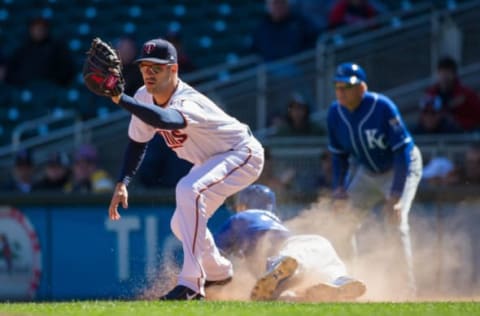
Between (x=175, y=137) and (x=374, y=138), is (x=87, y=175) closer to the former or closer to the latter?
(x=374, y=138)

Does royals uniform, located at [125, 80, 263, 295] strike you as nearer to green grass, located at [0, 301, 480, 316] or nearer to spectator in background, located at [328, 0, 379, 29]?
green grass, located at [0, 301, 480, 316]

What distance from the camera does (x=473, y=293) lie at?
448 inches

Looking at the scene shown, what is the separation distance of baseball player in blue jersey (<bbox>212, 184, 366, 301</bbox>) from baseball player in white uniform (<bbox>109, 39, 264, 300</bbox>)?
15.5 inches

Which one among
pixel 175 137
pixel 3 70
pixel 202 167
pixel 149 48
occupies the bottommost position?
pixel 202 167

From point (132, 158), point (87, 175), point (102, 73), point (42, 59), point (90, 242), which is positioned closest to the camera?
point (102, 73)

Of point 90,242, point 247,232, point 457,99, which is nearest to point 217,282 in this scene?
point 247,232

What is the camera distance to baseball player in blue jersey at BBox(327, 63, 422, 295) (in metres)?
10.2

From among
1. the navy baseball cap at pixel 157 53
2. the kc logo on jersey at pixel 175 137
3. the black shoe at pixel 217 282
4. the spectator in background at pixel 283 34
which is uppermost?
the spectator in background at pixel 283 34

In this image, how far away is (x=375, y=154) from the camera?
10.6 meters

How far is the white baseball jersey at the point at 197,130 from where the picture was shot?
8.18m

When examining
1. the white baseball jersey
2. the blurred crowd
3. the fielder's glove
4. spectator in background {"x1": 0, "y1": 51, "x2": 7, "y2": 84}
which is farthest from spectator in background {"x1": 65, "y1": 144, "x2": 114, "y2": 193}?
the fielder's glove

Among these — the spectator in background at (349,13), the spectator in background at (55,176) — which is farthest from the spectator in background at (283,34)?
the spectator in background at (55,176)

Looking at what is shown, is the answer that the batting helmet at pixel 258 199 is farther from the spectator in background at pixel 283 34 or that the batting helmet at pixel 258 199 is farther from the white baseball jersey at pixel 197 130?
the spectator in background at pixel 283 34

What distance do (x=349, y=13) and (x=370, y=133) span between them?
4.90 meters
